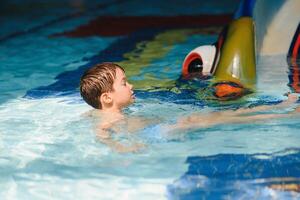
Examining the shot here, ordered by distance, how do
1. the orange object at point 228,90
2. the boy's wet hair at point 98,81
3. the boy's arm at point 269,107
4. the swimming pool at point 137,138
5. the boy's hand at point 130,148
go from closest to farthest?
the swimming pool at point 137,138
the boy's hand at point 130,148
the boy's wet hair at point 98,81
the boy's arm at point 269,107
the orange object at point 228,90

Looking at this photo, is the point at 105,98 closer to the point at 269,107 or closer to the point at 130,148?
the point at 130,148

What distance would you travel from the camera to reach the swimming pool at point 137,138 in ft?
9.23

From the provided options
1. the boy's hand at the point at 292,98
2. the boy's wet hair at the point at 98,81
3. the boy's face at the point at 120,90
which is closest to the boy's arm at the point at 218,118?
the boy's hand at the point at 292,98

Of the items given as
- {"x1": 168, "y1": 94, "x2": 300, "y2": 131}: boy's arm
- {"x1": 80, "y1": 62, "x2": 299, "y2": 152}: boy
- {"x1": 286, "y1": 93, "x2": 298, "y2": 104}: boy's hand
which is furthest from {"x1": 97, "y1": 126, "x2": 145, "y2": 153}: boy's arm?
{"x1": 286, "y1": 93, "x2": 298, "y2": 104}: boy's hand

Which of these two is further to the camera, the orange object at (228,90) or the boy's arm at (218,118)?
the orange object at (228,90)

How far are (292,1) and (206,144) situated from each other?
10.4 feet

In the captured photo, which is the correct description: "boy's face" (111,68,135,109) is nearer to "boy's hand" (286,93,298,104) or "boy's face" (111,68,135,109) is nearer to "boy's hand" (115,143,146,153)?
"boy's hand" (115,143,146,153)

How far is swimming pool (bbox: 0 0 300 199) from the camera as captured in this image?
2.81m

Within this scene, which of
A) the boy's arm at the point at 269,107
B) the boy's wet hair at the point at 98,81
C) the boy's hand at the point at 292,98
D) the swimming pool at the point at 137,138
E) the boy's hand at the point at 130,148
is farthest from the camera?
the boy's hand at the point at 292,98

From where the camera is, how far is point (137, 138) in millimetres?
3477

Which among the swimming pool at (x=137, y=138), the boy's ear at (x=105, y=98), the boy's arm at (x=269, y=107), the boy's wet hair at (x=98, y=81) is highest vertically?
the boy's wet hair at (x=98, y=81)

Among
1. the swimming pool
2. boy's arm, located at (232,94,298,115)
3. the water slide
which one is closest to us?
the swimming pool

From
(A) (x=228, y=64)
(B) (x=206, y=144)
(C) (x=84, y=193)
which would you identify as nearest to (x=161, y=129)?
(B) (x=206, y=144)

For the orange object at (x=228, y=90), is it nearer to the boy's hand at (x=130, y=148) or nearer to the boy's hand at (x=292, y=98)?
the boy's hand at (x=292, y=98)
